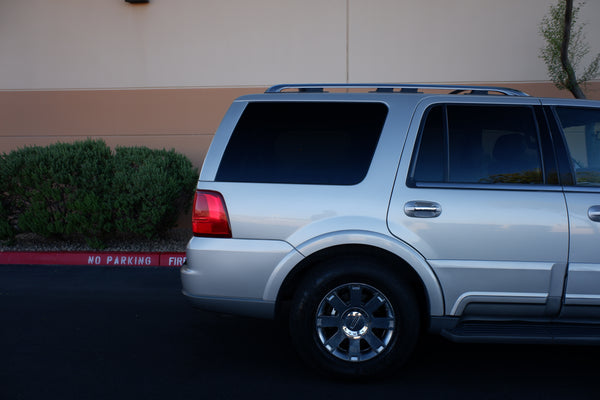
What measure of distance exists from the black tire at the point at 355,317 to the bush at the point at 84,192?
14.5 feet

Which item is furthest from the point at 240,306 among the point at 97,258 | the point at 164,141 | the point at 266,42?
the point at 266,42

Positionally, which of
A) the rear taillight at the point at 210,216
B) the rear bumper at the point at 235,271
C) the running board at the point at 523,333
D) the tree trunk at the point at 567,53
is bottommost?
the running board at the point at 523,333

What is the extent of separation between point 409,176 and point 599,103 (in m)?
1.52

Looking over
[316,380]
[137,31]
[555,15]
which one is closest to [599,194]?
[316,380]

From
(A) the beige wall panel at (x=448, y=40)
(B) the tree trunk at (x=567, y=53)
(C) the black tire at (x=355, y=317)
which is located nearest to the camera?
(C) the black tire at (x=355, y=317)

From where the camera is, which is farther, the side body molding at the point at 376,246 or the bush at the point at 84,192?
the bush at the point at 84,192

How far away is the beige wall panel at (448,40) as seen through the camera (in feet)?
29.0

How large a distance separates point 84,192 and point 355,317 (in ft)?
17.2

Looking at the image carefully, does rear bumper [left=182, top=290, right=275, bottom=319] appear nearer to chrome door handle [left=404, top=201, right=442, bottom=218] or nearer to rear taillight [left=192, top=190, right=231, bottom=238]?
rear taillight [left=192, top=190, right=231, bottom=238]

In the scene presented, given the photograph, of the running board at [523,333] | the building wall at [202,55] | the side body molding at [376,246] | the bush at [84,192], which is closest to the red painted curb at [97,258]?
the bush at [84,192]

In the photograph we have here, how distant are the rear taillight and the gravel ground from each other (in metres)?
4.17

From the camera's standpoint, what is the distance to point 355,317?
11.0ft

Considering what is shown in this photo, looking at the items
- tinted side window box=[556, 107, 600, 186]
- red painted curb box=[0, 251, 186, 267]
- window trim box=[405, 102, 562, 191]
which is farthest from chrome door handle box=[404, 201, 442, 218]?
red painted curb box=[0, 251, 186, 267]

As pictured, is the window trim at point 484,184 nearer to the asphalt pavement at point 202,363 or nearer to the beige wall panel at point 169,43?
the asphalt pavement at point 202,363
